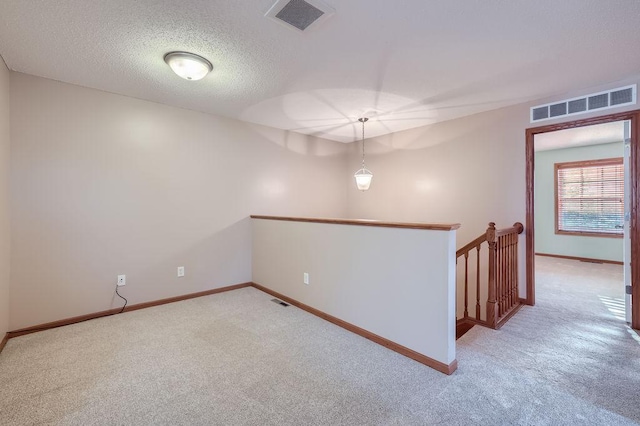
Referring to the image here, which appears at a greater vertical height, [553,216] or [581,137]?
[581,137]

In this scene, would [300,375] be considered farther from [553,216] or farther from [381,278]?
[553,216]

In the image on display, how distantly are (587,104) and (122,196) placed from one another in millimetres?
5197

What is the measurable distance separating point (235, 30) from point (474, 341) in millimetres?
3187

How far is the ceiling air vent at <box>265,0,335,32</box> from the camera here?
1.71 metres

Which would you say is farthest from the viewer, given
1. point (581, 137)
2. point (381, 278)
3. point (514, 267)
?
point (581, 137)

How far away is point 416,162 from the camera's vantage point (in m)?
4.52

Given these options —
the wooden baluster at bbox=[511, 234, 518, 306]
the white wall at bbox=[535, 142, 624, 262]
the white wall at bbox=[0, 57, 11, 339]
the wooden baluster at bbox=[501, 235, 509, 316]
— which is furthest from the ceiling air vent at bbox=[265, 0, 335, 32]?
the white wall at bbox=[535, 142, 624, 262]

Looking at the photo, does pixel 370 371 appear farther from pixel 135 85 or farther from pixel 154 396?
pixel 135 85

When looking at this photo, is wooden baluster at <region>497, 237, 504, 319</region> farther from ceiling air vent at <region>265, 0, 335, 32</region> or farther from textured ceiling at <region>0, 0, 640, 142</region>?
ceiling air vent at <region>265, 0, 335, 32</region>

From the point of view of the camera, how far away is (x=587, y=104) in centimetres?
298

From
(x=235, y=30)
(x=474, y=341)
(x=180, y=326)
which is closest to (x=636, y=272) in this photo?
(x=474, y=341)

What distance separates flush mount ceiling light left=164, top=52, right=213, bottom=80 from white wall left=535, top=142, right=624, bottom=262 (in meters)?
7.30

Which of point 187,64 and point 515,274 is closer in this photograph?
point 187,64

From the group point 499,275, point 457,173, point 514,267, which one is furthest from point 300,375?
point 457,173
